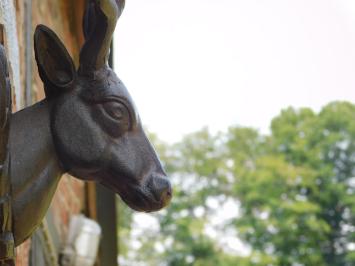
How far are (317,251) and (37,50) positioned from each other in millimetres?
16549

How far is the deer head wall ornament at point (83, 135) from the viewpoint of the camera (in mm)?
1380

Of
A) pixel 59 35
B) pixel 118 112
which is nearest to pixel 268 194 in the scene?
pixel 59 35

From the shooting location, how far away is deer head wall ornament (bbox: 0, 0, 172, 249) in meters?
1.38

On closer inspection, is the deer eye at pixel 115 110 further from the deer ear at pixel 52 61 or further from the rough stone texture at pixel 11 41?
the rough stone texture at pixel 11 41

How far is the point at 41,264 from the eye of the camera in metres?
2.83

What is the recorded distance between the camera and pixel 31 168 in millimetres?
1386

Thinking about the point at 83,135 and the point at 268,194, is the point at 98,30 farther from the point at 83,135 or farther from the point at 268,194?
the point at 268,194

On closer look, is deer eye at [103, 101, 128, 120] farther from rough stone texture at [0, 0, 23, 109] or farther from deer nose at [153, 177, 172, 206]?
rough stone texture at [0, 0, 23, 109]

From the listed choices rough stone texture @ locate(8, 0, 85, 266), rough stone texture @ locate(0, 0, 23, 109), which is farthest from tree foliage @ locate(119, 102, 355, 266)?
rough stone texture @ locate(0, 0, 23, 109)

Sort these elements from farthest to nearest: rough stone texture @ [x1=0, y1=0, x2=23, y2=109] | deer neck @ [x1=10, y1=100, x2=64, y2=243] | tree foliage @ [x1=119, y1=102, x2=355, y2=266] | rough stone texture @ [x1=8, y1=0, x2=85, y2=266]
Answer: tree foliage @ [x1=119, y1=102, x2=355, y2=266]
rough stone texture @ [x1=8, y1=0, x2=85, y2=266]
rough stone texture @ [x1=0, y1=0, x2=23, y2=109]
deer neck @ [x1=10, y1=100, x2=64, y2=243]

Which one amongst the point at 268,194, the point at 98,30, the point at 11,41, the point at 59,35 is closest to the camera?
the point at 98,30

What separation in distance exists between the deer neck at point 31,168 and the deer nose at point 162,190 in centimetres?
19

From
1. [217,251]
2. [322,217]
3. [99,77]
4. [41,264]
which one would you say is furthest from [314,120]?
[99,77]

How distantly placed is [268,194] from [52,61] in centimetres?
1650
